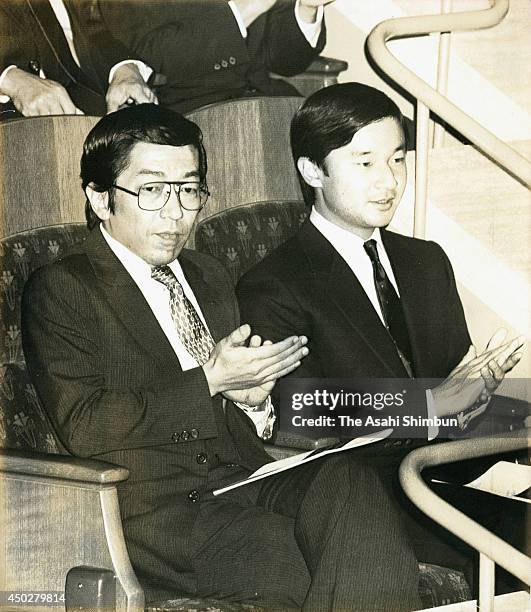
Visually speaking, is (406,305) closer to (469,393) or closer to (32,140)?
(469,393)

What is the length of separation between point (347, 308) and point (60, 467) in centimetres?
75

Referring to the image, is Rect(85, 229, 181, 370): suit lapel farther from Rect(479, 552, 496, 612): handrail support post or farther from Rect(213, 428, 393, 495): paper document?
Rect(479, 552, 496, 612): handrail support post

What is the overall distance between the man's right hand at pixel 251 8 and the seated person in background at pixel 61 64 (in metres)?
0.26

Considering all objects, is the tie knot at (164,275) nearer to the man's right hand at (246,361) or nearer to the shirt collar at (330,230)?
the man's right hand at (246,361)

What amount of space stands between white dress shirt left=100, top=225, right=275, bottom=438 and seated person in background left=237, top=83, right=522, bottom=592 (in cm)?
12

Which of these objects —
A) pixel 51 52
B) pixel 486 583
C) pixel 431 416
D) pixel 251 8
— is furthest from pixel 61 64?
pixel 486 583

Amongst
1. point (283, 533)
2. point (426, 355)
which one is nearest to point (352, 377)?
point (426, 355)

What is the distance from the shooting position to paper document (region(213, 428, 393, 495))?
2.39 m

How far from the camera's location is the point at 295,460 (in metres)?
2.40

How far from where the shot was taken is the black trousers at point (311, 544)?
227cm

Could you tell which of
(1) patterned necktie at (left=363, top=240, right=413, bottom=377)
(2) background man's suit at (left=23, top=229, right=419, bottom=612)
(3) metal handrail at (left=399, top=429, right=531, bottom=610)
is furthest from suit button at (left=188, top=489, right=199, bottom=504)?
(1) patterned necktie at (left=363, top=240, right=413, bottom=377)

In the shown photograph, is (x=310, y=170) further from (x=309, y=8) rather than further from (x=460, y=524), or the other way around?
(x=460, y=524)

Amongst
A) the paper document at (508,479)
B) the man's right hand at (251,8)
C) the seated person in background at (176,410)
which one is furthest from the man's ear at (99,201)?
the paper document at (508,479)

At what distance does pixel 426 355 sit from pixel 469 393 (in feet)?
0.44
